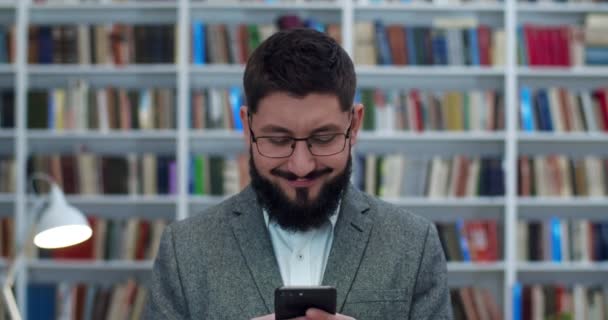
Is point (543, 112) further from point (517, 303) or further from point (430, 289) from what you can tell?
point (430, 289)

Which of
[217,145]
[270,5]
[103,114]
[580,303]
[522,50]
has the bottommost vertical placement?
[580,303]

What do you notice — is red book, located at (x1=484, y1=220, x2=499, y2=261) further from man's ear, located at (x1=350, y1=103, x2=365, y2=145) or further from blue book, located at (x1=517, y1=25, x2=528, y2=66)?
man's ear, located at (x1=350, y1=103, x2=365, y2=145)

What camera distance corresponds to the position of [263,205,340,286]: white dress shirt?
171cm

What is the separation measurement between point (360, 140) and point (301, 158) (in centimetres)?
339

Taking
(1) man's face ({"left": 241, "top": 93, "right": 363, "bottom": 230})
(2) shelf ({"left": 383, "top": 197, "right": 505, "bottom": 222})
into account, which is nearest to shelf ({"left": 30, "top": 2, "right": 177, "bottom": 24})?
(2) shelf ({"left": 383, "top": 197, "right": 505, "bottom": 222})

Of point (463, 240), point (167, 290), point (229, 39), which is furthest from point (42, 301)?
point (167, 290)

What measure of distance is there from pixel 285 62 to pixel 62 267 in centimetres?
382

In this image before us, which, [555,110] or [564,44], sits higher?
[564,44]

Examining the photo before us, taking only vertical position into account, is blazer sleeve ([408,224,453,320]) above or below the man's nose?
below

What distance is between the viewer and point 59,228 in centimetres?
240

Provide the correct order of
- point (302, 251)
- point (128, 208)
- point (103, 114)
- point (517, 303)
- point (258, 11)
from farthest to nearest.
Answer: point (128, 208)
point (258, 11)
point (103, 114)
point (517, 303)
point (302, 251)

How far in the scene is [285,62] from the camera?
Answer: 1590 mm

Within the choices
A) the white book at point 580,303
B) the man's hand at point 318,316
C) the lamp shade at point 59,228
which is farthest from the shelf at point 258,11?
the man's hand at point 318,316

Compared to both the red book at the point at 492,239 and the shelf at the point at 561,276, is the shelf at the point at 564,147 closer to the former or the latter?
the red book at the point at 492,239
